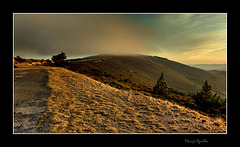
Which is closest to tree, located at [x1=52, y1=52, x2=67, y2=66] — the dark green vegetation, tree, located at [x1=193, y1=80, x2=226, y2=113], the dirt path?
the dark green vegetation

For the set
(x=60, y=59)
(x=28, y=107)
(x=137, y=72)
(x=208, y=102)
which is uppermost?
(x=60, y=59)

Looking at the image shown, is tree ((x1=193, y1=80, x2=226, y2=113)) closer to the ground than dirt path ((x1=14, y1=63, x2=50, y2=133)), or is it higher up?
closer to the ground

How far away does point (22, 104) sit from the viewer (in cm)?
792

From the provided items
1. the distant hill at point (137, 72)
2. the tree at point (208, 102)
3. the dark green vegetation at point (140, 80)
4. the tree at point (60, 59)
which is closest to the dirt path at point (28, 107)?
the dark green vegetation at point (140, 80)

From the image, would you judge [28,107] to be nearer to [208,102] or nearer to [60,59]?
[60,59]

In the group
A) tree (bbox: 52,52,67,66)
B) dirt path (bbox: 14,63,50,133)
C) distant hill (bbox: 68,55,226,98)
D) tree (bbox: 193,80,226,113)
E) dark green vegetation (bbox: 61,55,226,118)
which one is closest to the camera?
dirt path (bbox: 14,63,50,133)

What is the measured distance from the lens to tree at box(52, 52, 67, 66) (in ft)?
99.7

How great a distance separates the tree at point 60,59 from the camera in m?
30.4

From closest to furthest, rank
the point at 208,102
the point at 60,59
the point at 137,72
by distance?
the point at 208,102 < the point at 60,59 < the point at 137,72

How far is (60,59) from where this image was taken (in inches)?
1220

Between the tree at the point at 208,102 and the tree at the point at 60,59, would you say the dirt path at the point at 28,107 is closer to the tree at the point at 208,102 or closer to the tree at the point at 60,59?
the tree at the point at 60,59

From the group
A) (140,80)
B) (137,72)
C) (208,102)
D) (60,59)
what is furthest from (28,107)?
(137,72)

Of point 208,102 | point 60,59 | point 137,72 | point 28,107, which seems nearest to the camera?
point 28,107

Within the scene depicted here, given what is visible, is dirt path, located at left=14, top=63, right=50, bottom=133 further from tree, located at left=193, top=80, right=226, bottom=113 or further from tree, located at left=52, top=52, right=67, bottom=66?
tree, located at left=193, top=80, right=226, bottom=113
